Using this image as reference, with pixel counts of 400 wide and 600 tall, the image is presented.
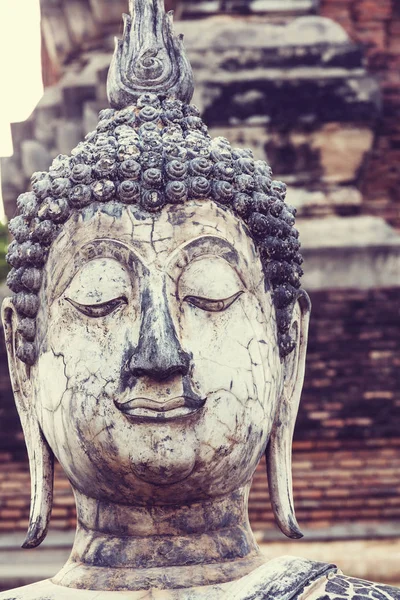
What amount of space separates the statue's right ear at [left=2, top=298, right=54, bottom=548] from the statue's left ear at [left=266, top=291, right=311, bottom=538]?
704mm

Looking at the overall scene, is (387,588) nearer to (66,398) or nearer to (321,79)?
(66,398)

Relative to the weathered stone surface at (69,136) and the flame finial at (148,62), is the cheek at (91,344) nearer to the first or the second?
the flame finial at (148,62)

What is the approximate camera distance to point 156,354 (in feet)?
10.3

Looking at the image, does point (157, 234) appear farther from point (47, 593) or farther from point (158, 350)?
point (47, 593)

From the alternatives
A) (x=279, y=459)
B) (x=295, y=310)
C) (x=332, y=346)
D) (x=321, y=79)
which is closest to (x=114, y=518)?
(x=279, y=459)

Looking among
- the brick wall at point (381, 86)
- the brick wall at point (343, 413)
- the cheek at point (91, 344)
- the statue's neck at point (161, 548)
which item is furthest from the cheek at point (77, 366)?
the brick wall at point (381, 86)

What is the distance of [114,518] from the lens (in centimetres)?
338

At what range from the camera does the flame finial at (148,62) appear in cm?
372

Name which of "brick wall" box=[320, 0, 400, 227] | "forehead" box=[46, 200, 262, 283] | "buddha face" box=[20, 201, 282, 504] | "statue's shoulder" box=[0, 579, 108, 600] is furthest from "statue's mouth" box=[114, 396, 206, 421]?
"brick wall" box=[320, 0, 400, 227]

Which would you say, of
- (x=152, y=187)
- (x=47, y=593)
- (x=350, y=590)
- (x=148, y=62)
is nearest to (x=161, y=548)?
(x=47, y=593)

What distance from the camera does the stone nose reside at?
3131mm

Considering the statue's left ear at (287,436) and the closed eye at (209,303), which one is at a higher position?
the closed eye at (209,303)

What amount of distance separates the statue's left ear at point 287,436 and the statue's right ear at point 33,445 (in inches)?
27.7

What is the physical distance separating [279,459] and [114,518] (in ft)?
2.02
